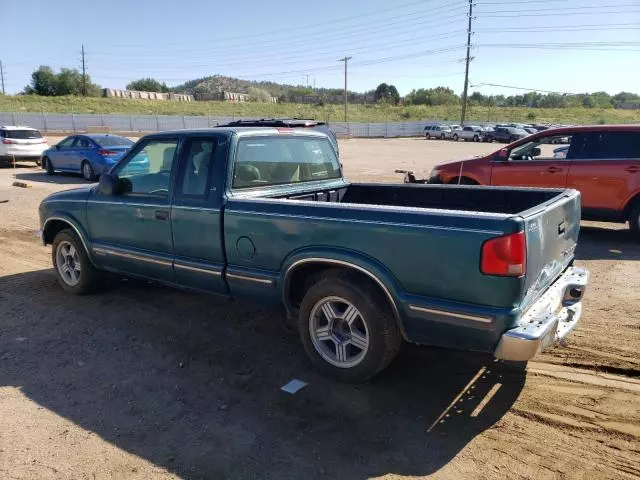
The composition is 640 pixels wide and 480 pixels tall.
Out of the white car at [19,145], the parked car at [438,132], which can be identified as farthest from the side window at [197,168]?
the parked car at [438,132]

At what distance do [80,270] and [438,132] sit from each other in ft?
172

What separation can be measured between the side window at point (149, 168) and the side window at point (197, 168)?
0.61 feet

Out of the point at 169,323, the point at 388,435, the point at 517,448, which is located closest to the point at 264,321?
the point at 169,323

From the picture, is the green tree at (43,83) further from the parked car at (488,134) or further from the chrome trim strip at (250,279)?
the chrome trim strip at (250,279)

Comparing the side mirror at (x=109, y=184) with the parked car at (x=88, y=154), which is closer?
the side mirror at (x=109, y=184)

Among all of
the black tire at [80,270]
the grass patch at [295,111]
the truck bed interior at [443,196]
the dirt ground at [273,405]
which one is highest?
the grass patch at [295,111]

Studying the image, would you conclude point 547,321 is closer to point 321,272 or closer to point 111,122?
point 321,272

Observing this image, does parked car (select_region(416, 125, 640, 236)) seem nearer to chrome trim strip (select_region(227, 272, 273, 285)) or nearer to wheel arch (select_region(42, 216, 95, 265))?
chrome trim strip (select_region(227, 272, 273, 285))

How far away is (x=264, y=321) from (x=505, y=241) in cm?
275

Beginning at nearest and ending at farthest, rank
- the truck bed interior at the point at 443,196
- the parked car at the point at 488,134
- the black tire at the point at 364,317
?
the black tire at the point at 364,317
the truck bed interior at the point at 443,196
the parked car at the point at 488,134

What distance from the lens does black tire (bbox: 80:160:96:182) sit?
53.1 feet

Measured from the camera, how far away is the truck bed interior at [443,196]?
179 inches

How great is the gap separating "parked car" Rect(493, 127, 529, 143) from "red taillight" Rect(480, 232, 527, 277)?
151ft

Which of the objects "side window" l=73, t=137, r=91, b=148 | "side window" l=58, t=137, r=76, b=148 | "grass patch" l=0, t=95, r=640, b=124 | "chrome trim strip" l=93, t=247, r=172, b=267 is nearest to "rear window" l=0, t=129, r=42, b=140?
"side window" l=58, t=137, r=76, b=148
